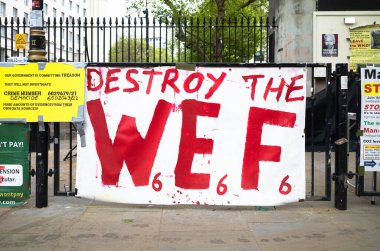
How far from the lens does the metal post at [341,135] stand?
6.23m

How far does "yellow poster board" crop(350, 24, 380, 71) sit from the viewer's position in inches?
513

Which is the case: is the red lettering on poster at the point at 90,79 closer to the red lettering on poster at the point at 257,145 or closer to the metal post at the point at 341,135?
the red lettering on poster at the point at 257,145

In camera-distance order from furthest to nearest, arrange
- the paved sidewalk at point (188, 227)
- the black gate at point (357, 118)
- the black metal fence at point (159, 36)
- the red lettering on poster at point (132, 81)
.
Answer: the black metal fence at point (159, 36), the black gate at point (357, 118), the red lettering on poster at point (132, 81), the paved sidewalk at point (188, 227)

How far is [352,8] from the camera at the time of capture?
13242mm

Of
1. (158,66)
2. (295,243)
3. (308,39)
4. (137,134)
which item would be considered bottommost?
(295,243)

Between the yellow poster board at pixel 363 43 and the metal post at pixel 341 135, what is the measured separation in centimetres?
726

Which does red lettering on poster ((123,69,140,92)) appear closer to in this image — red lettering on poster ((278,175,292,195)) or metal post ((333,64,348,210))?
red lettering on poster ((278,175,292,195))

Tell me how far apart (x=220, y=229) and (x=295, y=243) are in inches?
35.8

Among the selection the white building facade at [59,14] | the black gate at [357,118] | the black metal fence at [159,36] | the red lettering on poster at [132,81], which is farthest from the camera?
the white building facade at [59,14]

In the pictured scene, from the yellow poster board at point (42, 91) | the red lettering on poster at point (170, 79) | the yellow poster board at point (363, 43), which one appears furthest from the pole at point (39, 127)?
the yellow poster board at point (363, 43)

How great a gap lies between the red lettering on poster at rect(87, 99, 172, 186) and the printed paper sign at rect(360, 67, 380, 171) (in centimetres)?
262

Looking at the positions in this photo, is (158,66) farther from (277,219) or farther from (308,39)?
(308,39)

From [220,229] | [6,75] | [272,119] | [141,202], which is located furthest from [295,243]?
[6,75]

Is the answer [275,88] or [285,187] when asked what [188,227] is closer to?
Answer: [285,187]
